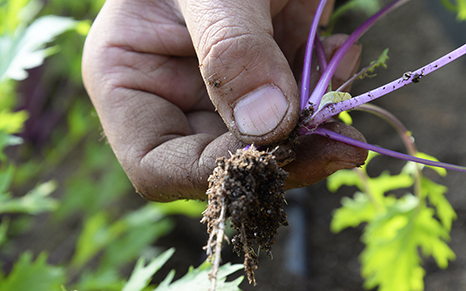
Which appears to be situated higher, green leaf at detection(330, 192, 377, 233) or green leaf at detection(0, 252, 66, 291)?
green leaf at detection(0, 252, 66, 291)

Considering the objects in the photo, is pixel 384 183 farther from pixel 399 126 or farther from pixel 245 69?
pixel 245 69

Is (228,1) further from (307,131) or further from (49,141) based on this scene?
(49,141)

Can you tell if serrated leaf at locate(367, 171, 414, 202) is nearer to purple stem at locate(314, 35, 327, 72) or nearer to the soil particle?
purple stem at locate(314, 35, 327, 72)

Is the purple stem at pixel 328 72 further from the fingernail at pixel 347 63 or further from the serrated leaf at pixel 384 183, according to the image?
the serrated leaf at pixel 384 183

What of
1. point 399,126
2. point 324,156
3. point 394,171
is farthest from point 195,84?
point 394,171

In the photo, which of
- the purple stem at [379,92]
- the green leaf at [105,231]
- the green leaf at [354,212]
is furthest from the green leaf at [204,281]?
the green leaf at [105,231]

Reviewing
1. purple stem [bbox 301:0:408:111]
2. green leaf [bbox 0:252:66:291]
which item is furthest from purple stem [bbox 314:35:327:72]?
A: green leaf [bbox 0:252:66:291]
